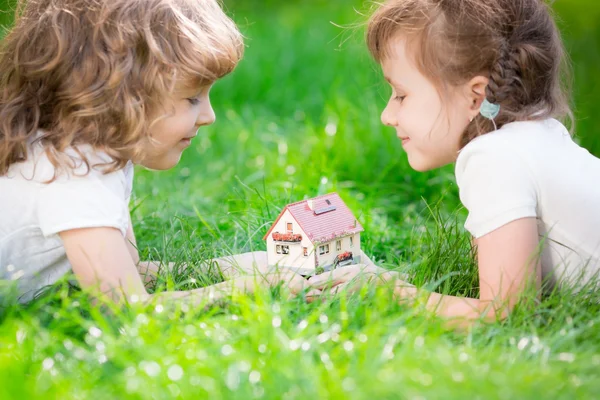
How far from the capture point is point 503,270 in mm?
2410

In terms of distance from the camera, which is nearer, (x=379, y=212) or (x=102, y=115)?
(x=102, y=115)

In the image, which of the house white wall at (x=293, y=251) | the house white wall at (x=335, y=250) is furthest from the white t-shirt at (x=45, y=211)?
the house white wall at (x=335, y=250)

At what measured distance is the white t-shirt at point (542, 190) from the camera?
2.41 m

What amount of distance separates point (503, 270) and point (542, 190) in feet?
0.89

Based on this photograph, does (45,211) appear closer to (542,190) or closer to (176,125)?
(176,125)

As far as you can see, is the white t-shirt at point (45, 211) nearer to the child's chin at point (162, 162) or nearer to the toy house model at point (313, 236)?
the child's chin at point (162, 162)

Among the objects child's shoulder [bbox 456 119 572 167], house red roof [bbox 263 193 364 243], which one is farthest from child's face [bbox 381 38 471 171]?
house red roof [bbox 263 193 364 243]

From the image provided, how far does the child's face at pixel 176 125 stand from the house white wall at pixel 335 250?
24.0 inches

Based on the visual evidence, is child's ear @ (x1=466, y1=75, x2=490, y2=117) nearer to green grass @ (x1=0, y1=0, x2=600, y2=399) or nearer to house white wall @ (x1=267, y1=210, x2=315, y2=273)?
green grass @ (x1=0, y1=0, x2=600, y2=399)

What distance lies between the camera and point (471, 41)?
2.58 meters

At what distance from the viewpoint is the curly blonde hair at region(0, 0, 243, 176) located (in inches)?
103

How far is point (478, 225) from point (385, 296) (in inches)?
13.8

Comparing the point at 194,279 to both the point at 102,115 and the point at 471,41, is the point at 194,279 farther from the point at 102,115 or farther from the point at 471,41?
the point at 471,41

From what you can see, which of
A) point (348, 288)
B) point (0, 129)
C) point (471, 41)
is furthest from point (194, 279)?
point (471, 41)
